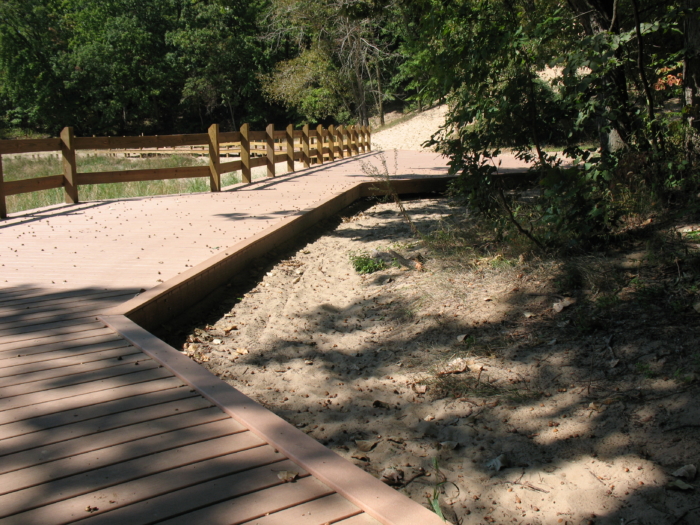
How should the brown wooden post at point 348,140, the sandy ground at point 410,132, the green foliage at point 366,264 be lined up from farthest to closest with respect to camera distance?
1. the sandy ground at point 410,132
2. the brown wooden post at point 348,140
3. the green foliage at point 366,264

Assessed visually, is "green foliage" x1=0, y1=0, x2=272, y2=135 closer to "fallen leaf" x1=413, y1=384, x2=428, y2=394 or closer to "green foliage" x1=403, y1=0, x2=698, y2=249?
"green foliage" x1=403, y1=0, x2=698, y2=249

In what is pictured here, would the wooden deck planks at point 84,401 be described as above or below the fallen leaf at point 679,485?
above

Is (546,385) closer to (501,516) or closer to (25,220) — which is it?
(501,516)

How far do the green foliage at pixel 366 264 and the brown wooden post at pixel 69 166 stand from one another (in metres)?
5.36

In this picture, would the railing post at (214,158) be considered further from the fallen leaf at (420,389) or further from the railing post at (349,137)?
the railing post at (349,137)

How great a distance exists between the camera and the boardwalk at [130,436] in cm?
203

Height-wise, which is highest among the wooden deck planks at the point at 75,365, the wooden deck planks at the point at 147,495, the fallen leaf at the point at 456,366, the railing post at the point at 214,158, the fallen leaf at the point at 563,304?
the railing post at the point at 214,158

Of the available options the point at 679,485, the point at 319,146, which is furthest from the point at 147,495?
the point at 319,146

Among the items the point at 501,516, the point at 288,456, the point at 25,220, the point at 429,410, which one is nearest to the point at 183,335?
the point at 429,410

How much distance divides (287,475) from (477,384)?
5.98 ft

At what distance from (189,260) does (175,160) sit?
23.4 meters

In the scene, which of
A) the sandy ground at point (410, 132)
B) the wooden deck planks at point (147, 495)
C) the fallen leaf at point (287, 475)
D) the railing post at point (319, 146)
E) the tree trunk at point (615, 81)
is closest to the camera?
the wooden deck planks at point (147, 495)

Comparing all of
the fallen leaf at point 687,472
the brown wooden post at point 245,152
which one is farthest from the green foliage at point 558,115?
the brown wooden post at point 245,152

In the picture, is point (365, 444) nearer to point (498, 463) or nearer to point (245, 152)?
point (498, 463)
